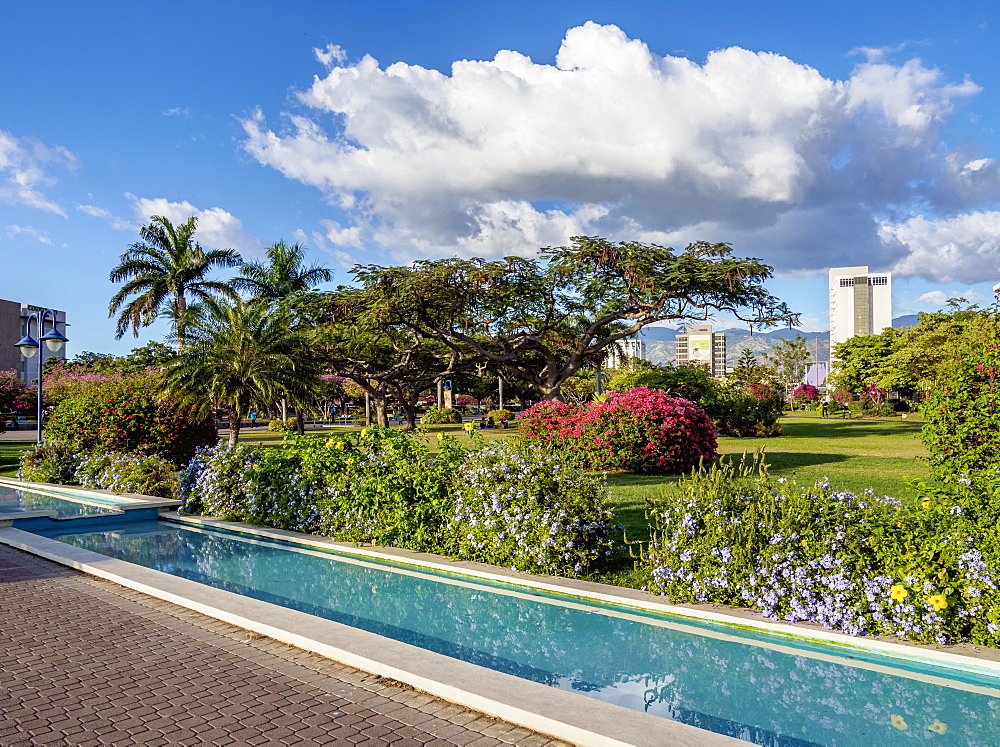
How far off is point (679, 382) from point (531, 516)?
18523mm

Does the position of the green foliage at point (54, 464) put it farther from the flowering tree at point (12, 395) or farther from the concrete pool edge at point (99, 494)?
the flowering tree at point (12, 395)

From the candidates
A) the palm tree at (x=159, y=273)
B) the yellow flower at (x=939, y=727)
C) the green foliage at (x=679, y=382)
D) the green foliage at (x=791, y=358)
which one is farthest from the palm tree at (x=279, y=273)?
the green foliage at (x=791, y=358)

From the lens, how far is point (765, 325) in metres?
27.6

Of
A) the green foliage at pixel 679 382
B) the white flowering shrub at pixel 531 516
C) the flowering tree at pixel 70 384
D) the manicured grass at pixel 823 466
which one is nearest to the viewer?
the white flowering shrub at pixel 531 516

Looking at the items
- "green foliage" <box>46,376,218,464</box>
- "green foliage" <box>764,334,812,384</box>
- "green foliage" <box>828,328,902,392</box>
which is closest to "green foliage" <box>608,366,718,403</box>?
"green foliage" <box>46,376,218,464</box>

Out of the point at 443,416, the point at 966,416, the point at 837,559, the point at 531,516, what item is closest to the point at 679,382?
the point at 966,416

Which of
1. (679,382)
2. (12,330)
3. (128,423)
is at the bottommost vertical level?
(128,423)

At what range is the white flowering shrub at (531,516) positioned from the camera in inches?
273

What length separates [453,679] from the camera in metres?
4.26

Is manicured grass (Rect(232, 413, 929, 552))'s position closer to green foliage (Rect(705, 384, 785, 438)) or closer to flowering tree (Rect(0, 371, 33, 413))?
green foliage (Rect(705, 384, 785, 438))

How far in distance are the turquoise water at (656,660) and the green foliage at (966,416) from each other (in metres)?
4.61

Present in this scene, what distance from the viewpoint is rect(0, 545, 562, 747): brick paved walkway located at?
12.3 feet

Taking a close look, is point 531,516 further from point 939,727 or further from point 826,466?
point 826,466

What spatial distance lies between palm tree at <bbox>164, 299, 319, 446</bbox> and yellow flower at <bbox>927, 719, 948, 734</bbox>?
14.3m
